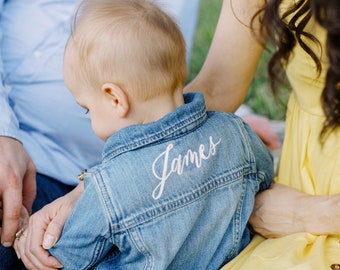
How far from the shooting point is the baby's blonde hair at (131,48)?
173 centimetres

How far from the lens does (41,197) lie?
7.30 feet

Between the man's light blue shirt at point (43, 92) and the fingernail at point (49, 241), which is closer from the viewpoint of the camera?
the fingernail at point (49, 241)

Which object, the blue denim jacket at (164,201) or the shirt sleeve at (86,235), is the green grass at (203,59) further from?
the shirt sleeve at (86,235)

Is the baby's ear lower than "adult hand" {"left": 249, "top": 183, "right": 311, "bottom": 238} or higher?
higher

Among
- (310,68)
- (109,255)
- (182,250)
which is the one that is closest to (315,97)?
(310,68)

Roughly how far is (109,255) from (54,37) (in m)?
0.88

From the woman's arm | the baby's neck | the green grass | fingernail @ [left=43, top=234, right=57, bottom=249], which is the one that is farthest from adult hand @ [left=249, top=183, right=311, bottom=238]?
the green grass

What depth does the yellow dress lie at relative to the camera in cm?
177

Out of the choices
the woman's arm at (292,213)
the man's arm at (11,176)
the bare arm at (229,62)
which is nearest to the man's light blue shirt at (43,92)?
the man's arm at (11,176)

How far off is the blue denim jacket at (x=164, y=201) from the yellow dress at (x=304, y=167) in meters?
0.10

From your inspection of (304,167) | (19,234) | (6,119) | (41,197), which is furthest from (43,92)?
(304,167)

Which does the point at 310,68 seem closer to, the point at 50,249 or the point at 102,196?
the point at 102,196

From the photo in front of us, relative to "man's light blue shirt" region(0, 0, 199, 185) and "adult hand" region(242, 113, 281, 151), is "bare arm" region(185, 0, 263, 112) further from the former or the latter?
"adult hand" region(242, 113, 281, 151)

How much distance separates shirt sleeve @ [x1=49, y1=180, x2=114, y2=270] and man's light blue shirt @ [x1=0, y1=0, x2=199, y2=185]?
59 cm
